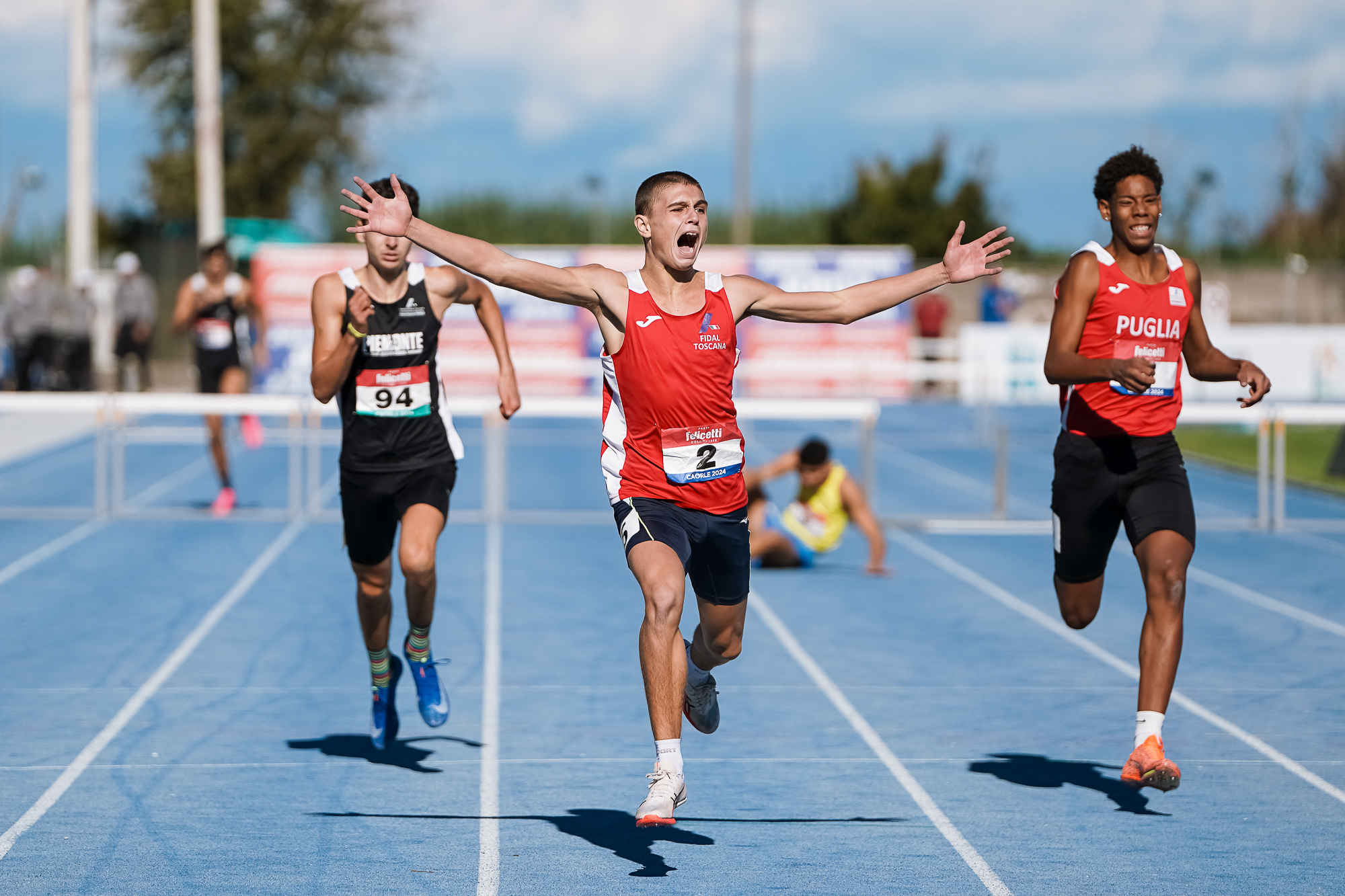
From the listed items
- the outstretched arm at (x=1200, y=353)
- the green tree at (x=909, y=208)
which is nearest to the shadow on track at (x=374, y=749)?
the outstretched arm at (x=1200, y=353)

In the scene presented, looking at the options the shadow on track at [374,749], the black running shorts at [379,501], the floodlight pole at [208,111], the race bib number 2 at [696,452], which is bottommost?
the shadow on track at [374,749]

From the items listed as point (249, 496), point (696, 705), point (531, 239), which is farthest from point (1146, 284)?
point (531, 239)

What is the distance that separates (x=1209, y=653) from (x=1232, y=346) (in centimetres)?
1871

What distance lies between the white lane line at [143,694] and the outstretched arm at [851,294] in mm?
2877

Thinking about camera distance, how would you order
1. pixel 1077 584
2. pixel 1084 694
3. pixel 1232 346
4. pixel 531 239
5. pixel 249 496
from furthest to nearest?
pixel 531 239
pixel 1232 346
pixel 249 496
pixel 1084 694
pixel 1077 584

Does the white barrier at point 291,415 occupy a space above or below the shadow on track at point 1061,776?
above

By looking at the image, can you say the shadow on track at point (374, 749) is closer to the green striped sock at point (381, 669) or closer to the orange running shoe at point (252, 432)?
the green striped sock at point (381, 669)

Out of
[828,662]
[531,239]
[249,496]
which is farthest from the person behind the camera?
[531,239]

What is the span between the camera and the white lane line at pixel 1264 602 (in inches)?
392

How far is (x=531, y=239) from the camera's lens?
45.0 meters

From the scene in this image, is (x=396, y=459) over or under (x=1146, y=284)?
under

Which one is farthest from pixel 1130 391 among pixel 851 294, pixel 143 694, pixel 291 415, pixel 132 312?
pixel 132 312

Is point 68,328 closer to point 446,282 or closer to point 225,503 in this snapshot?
point 225,503

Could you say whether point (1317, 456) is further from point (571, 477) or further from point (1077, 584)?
point (1077, 584)
